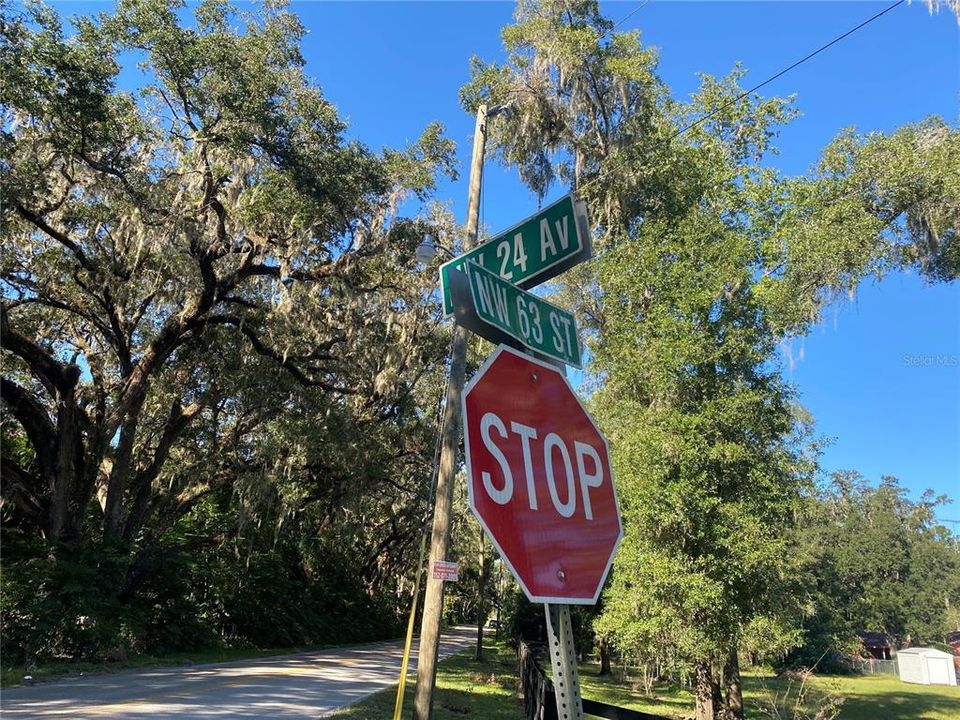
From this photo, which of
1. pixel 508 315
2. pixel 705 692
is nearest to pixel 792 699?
pixel 705 692

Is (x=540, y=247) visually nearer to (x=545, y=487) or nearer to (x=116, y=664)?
(x=545, y=487)

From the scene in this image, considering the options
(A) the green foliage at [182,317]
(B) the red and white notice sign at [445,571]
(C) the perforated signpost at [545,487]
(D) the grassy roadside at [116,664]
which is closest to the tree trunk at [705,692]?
(B) the red and white notice sign at [445,571]

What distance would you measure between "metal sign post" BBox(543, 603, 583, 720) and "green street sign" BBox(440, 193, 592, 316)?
127 centimetres

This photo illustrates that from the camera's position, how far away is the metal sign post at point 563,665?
2.00 meters

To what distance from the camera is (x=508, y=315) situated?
2.29 meters

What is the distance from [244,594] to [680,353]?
18698 millimetres

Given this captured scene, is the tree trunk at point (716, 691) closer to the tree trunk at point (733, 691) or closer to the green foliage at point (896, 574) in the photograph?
the tree trunk at point (733, 691)

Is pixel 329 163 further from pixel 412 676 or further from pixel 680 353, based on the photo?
pixel 412 676

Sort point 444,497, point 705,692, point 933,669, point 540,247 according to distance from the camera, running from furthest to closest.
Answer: point 933,669 → point 705,692 → point 444,497 → point 540,247

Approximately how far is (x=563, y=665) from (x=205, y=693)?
482 inches

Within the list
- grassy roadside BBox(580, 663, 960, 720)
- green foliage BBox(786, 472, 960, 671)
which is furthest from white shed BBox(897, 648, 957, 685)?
green foliage BBox(786, 472, 960, 671)

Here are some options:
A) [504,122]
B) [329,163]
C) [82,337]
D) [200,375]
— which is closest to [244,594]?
[200,375]

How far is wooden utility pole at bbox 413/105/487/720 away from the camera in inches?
298

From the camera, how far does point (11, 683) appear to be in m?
11.7
